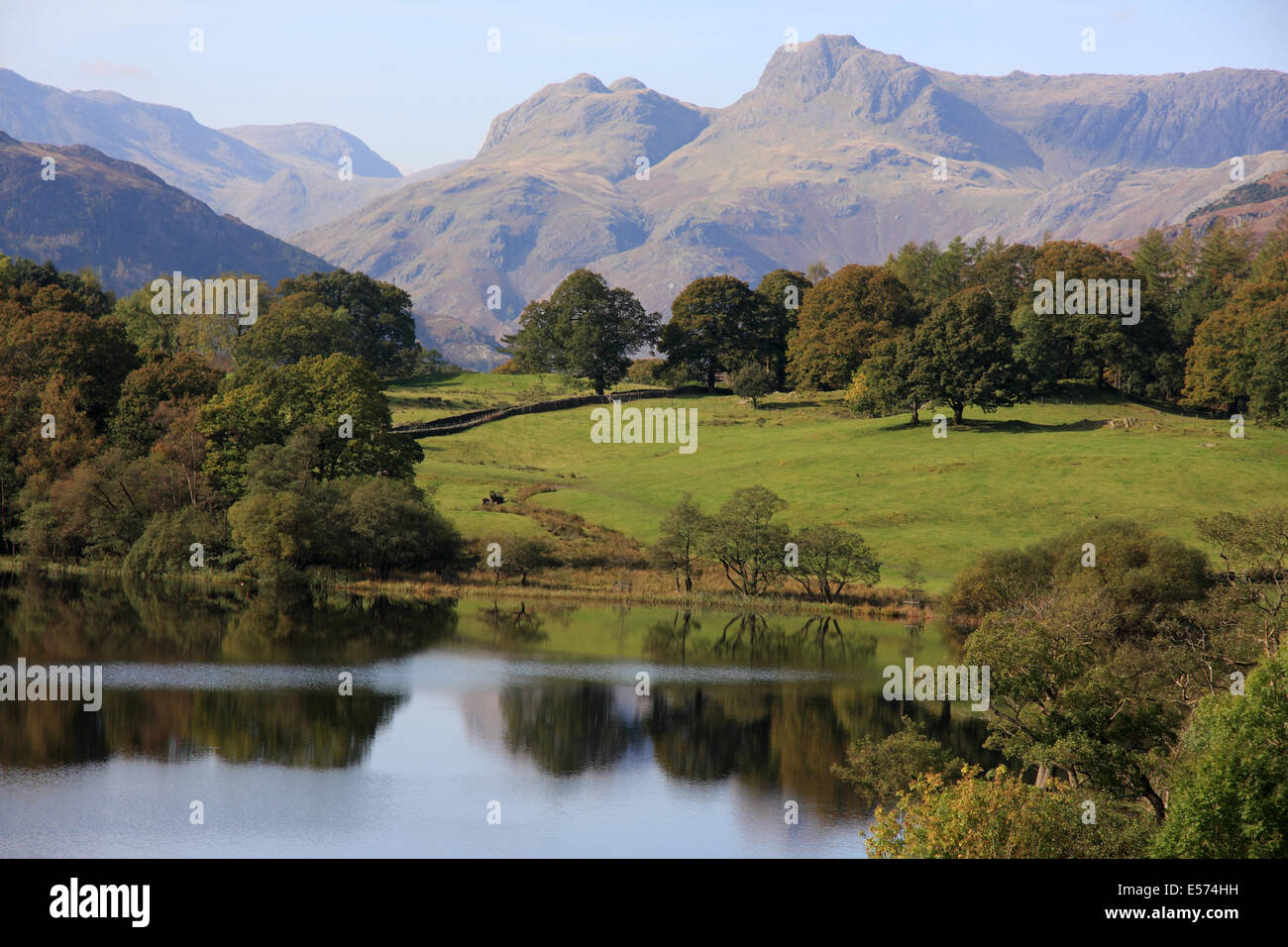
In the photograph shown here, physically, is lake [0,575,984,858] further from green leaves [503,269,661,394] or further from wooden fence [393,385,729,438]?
green leaves [503,269,661,394]

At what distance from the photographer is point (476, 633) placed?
198 feet

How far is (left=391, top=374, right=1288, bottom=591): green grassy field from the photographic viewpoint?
256ft

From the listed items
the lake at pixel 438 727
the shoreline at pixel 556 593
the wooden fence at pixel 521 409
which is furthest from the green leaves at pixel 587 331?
the lake at pixel 438 727

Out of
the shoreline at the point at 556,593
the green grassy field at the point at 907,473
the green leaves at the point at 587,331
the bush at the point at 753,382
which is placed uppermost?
the green leaves at the point at 587,331

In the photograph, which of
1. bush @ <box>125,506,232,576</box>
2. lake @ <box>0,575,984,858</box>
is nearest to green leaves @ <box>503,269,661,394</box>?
bush @ <box>125,506,232,576</box>

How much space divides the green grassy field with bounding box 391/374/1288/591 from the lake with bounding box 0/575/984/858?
1554cm

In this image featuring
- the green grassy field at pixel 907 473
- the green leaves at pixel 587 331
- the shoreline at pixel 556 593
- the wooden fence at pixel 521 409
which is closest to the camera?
the shoreline at pixel 556 593

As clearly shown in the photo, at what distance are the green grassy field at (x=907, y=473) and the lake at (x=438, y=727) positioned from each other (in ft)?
51.0

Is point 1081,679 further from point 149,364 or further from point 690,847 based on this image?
point 149,364

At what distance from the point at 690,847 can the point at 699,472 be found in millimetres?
65087

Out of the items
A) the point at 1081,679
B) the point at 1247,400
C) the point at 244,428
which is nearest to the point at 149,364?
the point at 244,428

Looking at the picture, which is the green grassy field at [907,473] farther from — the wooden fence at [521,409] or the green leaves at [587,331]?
the green leaves at [587,331]

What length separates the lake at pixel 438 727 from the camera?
31.2 meters

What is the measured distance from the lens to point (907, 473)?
89688 mm
